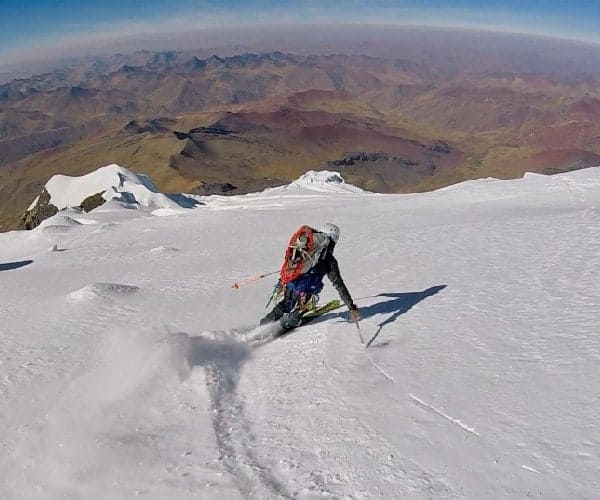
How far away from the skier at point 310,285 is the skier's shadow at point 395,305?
63 cm

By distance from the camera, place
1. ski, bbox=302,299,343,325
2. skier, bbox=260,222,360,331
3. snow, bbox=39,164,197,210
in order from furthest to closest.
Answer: snow, bbox=39,164,197,210 < ski, bbox=302,299,343,325 < skier, bbox=260,222,360,331

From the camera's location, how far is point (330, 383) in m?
6.93

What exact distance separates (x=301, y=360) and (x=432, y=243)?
322 inches

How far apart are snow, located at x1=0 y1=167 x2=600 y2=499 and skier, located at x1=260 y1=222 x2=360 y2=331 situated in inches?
13.3

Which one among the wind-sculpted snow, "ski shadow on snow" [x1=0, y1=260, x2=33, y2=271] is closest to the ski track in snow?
the wind-sculpted snow

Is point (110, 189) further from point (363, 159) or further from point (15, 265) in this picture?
point (363, 159)

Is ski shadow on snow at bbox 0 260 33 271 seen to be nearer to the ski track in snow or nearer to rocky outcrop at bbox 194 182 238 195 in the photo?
the ski track in snow

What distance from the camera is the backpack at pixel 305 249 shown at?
29.4 ft

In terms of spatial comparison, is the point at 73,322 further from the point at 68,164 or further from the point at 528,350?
the point at 68,164

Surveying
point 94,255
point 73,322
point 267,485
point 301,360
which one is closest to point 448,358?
point 301,360

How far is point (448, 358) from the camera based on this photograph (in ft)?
23.7

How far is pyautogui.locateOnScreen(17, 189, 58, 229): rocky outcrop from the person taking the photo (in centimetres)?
5870

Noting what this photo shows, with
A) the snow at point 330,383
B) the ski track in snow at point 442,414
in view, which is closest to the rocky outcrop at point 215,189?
the snow at point 330,383

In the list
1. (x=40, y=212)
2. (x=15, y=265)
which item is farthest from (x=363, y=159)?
(x=15, y=265)
